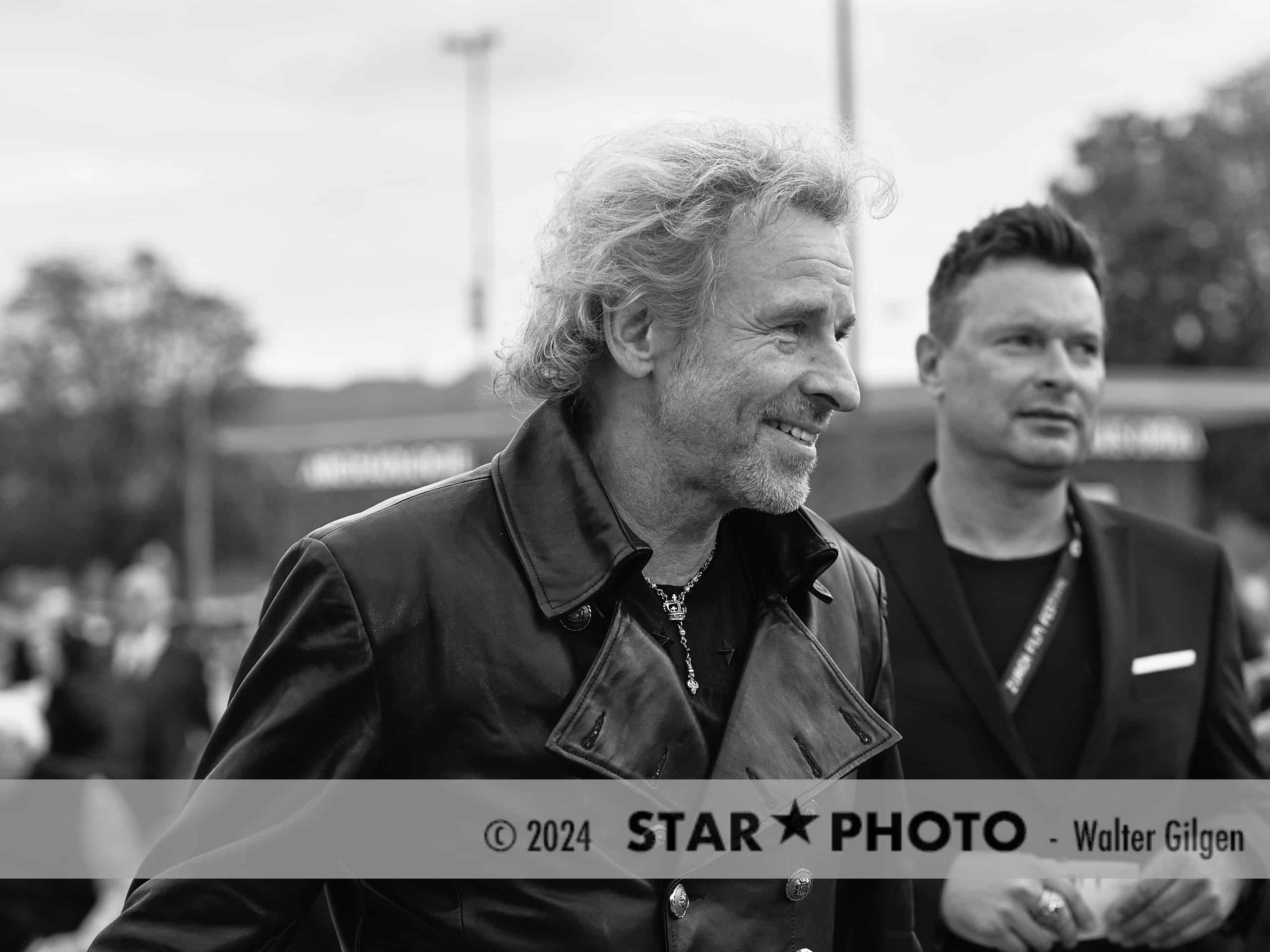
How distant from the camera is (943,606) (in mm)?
3471

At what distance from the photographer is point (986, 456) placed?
143 inches

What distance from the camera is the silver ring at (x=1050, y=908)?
122 inches

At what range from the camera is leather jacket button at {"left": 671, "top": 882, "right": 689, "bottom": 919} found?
2.36 metres

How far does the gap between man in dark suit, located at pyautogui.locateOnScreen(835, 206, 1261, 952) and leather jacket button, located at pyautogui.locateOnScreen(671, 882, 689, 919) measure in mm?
1046

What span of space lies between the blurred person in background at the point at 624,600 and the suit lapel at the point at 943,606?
56 centimetres

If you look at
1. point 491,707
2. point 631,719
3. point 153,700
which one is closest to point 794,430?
point 631,719

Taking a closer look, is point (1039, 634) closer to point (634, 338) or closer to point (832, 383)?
point (832, 383)

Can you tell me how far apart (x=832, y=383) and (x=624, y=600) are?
19.8 inches

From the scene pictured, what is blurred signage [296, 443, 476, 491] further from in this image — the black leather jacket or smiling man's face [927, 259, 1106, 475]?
the black leather jacket

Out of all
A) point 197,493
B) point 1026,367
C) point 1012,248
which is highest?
point 1012,248

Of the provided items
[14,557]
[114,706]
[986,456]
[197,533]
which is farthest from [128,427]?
[986,456]

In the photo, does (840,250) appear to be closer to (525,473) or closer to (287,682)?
(525,473)

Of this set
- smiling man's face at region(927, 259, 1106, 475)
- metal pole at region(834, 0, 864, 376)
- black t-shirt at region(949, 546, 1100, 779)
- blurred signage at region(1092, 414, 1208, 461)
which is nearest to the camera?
black t-shirt at region(949, 546, 1100, 779)

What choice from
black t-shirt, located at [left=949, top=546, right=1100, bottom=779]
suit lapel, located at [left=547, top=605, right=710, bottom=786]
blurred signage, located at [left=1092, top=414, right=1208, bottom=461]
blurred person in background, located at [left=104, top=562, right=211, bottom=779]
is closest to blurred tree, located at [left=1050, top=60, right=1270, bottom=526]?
blurred signage, located at [left=1092, top=414, right=1208, bottom=461]
